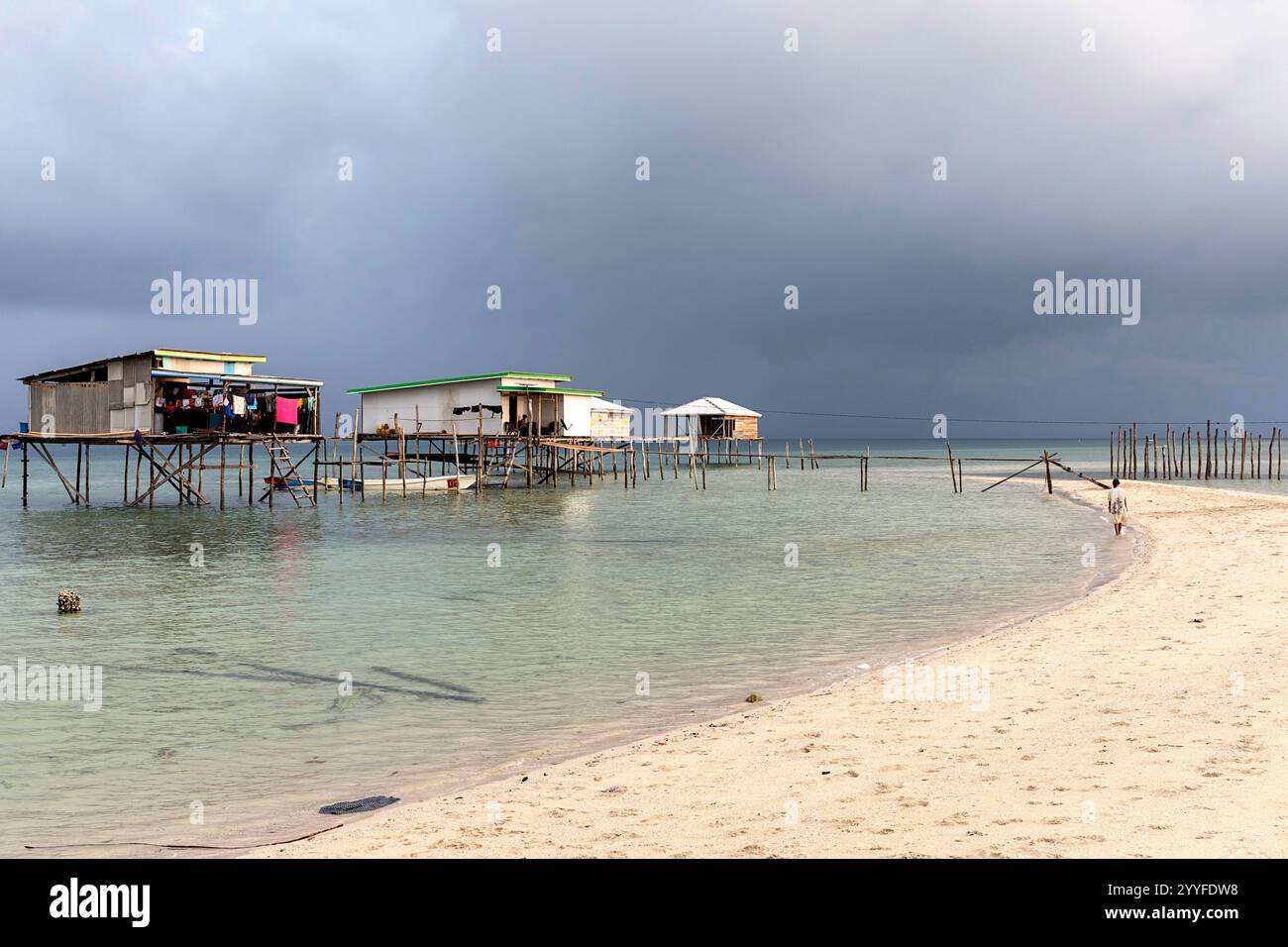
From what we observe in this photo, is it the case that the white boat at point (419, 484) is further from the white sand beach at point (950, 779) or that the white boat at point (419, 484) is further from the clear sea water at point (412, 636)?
the white sand beach at point (950, 779)

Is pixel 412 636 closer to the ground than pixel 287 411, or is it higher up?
→ closer to the ground

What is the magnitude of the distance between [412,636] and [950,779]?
31.8 feet

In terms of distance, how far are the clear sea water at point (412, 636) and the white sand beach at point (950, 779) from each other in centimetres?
115

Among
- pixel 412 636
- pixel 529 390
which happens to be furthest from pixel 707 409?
pixel 412 636

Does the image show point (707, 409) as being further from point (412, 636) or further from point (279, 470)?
point (412, 636)

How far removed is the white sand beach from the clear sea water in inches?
45.1

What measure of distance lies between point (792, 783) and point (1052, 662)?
5.13m

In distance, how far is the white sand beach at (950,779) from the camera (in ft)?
17.6

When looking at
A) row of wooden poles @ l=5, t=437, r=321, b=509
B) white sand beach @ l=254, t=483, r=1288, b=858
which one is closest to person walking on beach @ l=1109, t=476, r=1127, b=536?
white sand beach @ l=254, t=483, r=1288, b=858

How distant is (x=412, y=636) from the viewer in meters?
14.4

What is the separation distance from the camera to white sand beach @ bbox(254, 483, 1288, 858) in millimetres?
5363
